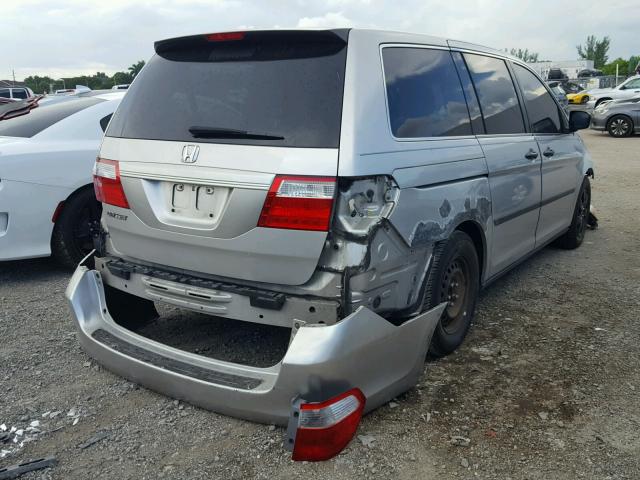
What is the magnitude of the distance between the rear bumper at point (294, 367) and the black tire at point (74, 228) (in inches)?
88.2

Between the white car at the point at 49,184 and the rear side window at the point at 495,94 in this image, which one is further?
the white car at the point at 49,184

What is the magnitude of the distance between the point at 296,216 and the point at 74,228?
3.35 metres

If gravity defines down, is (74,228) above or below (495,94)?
below

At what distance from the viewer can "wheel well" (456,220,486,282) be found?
364 cm

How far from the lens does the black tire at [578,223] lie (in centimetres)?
598

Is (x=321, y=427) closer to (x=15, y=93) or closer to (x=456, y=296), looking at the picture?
(x=456, y=296)

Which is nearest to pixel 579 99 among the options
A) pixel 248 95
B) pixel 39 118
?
pixel 39 118

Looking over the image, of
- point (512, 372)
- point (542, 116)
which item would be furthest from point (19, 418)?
point (542, 116)

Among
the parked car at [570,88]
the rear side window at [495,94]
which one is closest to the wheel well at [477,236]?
the rear side window at [495,94]

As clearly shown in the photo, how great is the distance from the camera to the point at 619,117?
729 inches

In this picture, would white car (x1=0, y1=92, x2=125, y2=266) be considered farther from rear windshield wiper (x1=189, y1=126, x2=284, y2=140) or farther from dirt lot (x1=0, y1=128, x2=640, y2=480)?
rear windshield wiper (x1=189, y1=126, x2=284, y2=140)

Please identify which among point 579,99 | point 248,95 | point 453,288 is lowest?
point 579,99

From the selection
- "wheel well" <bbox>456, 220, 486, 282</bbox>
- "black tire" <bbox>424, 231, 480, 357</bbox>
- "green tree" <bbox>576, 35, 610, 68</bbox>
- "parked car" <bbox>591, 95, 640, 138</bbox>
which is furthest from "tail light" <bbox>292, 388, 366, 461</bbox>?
"green tree" <bbox>576, 35, 610, 68</bbox>

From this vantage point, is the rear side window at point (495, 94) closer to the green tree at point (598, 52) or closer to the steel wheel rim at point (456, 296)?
the steel wheel rim at point (456, 296)
